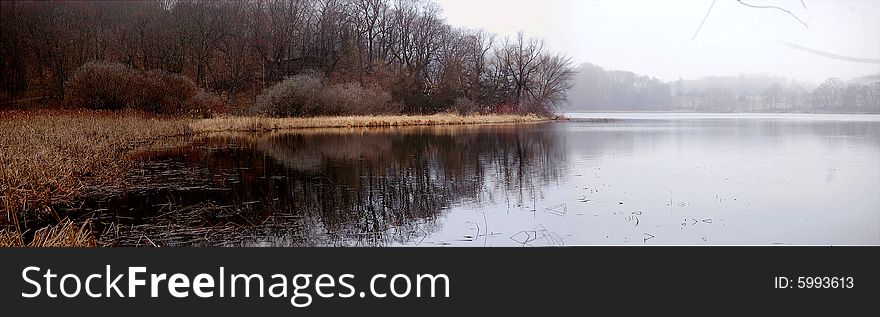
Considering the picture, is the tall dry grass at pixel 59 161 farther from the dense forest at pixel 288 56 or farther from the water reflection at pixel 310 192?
the dense forest at pixel 288 56

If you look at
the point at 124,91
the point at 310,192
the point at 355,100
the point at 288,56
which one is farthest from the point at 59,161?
the point at 288,56

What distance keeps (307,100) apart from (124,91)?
5357 mm

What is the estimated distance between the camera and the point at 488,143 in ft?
46.2

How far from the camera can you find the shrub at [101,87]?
18.9 m

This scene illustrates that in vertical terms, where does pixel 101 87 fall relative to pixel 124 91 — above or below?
above

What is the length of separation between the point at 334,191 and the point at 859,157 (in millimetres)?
7231

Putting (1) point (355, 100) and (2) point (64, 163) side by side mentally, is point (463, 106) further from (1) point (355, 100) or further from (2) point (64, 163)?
(2) point (64, 163)

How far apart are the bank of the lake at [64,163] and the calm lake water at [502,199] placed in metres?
0.33

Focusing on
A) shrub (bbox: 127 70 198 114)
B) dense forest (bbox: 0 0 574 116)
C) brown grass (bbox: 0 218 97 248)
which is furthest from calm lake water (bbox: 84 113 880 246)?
dense forest (bbox: 0 0 574 116)

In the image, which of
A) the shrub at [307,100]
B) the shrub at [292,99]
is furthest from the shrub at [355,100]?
the shrub at [292,99]

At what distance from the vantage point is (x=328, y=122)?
21141mm

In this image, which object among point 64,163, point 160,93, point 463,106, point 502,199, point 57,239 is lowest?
point 502,199

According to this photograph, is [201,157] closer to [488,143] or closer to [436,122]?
[488,143]

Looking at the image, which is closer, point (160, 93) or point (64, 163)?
point (64, 163)
